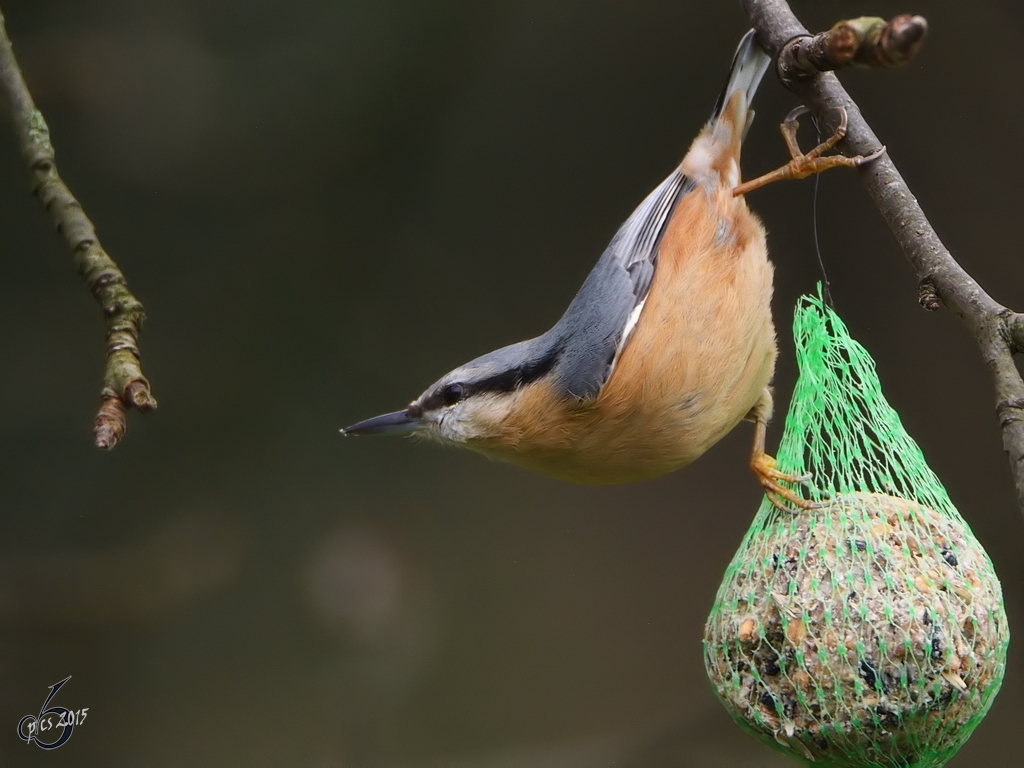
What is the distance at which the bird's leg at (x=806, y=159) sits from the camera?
4.79 ft

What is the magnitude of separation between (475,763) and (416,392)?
117cm

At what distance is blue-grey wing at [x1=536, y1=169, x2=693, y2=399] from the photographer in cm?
174

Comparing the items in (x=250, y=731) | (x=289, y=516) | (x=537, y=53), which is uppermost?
(x=537, y=53)

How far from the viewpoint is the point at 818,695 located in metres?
1.31

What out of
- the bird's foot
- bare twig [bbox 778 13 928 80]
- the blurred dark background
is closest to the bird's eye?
the bird's foot

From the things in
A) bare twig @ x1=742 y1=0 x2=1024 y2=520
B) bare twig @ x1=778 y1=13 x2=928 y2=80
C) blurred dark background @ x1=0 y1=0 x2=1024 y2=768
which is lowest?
A: blurred dark background @ x1=0 y1=0 x2=1024 y2=768

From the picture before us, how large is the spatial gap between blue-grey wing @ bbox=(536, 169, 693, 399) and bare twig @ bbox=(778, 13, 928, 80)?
57cm

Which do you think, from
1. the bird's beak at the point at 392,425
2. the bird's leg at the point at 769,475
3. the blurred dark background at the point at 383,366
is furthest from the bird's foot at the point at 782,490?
the blurred dark background at the point at 383,366

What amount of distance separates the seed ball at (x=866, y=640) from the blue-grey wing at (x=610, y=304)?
1.52 feet

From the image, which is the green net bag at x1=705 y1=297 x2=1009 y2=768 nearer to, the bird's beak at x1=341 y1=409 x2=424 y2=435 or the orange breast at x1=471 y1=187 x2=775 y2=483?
the orange breast at x1=471 y1=187 x2=775 y2=483

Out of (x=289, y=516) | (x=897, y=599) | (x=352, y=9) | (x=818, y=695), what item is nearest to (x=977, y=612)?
(x=897, y=599)

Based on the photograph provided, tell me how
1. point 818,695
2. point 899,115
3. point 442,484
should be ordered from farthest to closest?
point 442,484 → point 899,115 → point 818,695

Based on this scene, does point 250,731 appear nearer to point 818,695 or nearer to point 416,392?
point 416,392

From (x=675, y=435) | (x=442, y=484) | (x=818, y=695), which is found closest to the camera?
(x=818, y=695)
